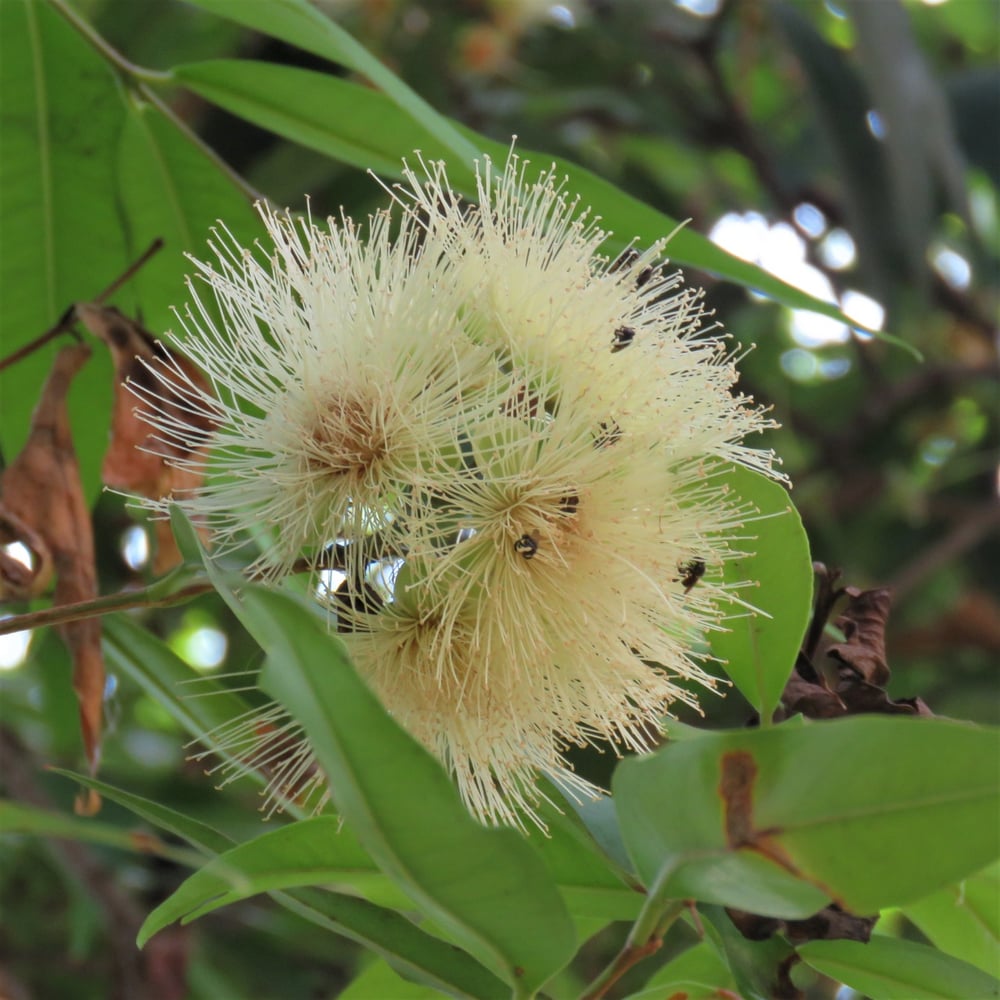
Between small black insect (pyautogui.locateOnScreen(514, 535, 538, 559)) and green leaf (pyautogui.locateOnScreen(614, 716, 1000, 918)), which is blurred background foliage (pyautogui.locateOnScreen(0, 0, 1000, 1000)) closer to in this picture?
small black insect (pyautogui.locateOnScreen(514, 535, 538, 559))

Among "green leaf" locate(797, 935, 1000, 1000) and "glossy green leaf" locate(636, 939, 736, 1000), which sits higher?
"glossy green leaf" locate(636, 939, 736, 1000)

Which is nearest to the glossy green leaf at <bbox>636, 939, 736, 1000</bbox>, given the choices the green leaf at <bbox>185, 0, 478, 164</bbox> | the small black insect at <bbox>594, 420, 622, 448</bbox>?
the small black insect at <bbox>594, 420, 622, 448</bbox>

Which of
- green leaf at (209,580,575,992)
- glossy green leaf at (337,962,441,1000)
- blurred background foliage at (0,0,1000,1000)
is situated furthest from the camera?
blurred background foliage at (0,0,1000,1000)

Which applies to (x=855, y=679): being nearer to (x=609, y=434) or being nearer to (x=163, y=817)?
(x=609, y=434)

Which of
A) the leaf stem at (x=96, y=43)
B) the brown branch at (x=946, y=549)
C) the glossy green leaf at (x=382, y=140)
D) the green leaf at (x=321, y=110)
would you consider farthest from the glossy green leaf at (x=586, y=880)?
the brown branch at (x=946, y=549)

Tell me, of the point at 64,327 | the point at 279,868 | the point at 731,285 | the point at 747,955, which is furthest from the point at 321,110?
the point at 731,285

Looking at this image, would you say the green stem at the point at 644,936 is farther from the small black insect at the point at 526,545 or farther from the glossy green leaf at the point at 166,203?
the glossy green leaf at the point at 166,203
